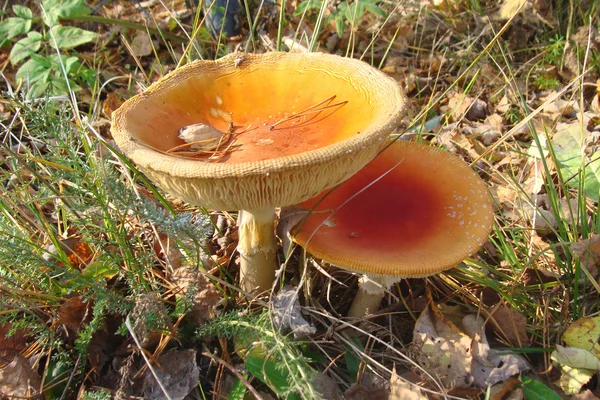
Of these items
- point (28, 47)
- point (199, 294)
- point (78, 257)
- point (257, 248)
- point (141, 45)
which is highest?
point (28, 47)

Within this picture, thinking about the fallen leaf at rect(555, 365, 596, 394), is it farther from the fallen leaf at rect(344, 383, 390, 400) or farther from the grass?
the fallen leaf at rect(344, 383, 390, 400)

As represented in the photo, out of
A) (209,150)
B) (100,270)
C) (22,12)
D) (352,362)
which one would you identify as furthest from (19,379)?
(22,12)

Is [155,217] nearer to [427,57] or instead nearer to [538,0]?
[427,57]

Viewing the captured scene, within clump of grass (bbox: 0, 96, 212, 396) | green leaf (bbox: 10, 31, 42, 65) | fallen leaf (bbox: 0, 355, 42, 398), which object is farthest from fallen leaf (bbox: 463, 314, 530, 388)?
green leaf (bbox: 10, 31, 42, 65)

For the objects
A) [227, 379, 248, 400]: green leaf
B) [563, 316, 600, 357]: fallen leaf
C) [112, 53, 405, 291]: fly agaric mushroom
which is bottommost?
[227, 379, 248, 400]: green leaf

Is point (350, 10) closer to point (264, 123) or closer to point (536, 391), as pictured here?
point (264, 123)

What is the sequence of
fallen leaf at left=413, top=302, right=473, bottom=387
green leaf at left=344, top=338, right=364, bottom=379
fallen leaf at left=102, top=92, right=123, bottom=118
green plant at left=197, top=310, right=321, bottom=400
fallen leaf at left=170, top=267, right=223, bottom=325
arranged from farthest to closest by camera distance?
fallen leaf at left=102, top=92, right=123, bottom=118, fallen leaf at left=170, top=267, right=223, bottom=325, green leaf at left=344, top=338, right=364, bottom=379, fallen leaf at left=413, top=302, right=473, bottom=387, green plant at left=197, top=310, right=321, bottom=400

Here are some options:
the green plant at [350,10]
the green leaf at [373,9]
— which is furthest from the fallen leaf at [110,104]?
the green leaf at [373,9]
